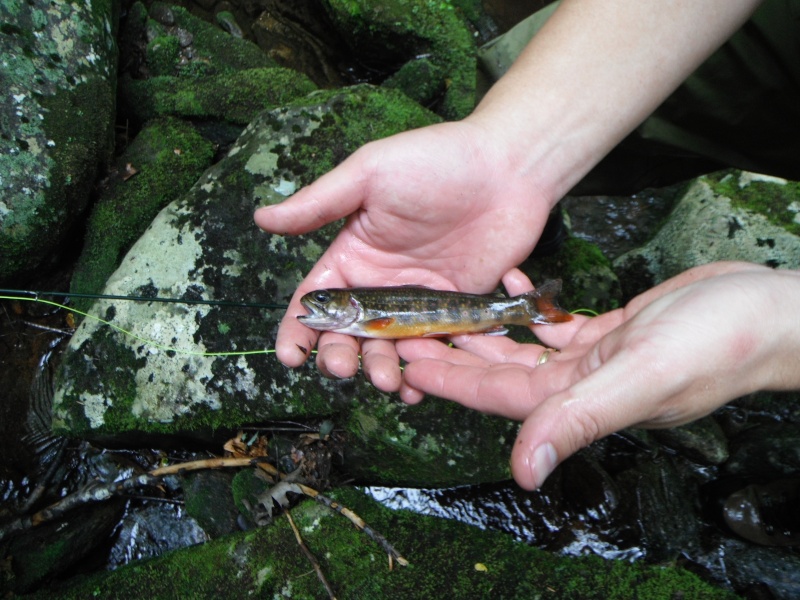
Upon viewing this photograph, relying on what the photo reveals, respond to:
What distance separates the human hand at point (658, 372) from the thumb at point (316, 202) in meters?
1.13

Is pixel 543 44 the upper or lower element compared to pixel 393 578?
upper

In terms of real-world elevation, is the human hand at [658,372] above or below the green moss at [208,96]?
below

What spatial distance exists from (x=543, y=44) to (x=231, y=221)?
2.53 m

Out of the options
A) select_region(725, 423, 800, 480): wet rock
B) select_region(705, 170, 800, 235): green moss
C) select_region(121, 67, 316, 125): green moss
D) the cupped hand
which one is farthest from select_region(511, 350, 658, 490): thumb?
select_region(121, 67, 316, 125): green moss

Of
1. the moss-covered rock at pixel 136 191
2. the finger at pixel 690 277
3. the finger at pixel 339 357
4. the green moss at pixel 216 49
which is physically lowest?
the finger at pixel 690 277

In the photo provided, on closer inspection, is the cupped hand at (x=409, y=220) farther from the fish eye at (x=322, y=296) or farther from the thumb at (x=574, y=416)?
the thumb at (x=574, y=416)

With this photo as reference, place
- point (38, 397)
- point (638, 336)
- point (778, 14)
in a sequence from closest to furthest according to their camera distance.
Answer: point (638, 336) → point (778, 14) → point (38, 397)

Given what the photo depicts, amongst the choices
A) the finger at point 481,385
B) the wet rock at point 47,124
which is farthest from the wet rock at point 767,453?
the wet rock at point 47,124

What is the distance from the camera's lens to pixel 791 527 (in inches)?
160

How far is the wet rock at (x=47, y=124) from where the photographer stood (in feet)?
14.4

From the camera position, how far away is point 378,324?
3410 mm

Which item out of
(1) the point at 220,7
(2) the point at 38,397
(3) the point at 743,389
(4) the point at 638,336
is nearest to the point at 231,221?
(2) the point at 38,397

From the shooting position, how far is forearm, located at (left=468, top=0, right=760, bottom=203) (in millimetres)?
2850

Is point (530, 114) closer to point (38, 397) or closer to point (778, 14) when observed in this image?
point (778, 14)
